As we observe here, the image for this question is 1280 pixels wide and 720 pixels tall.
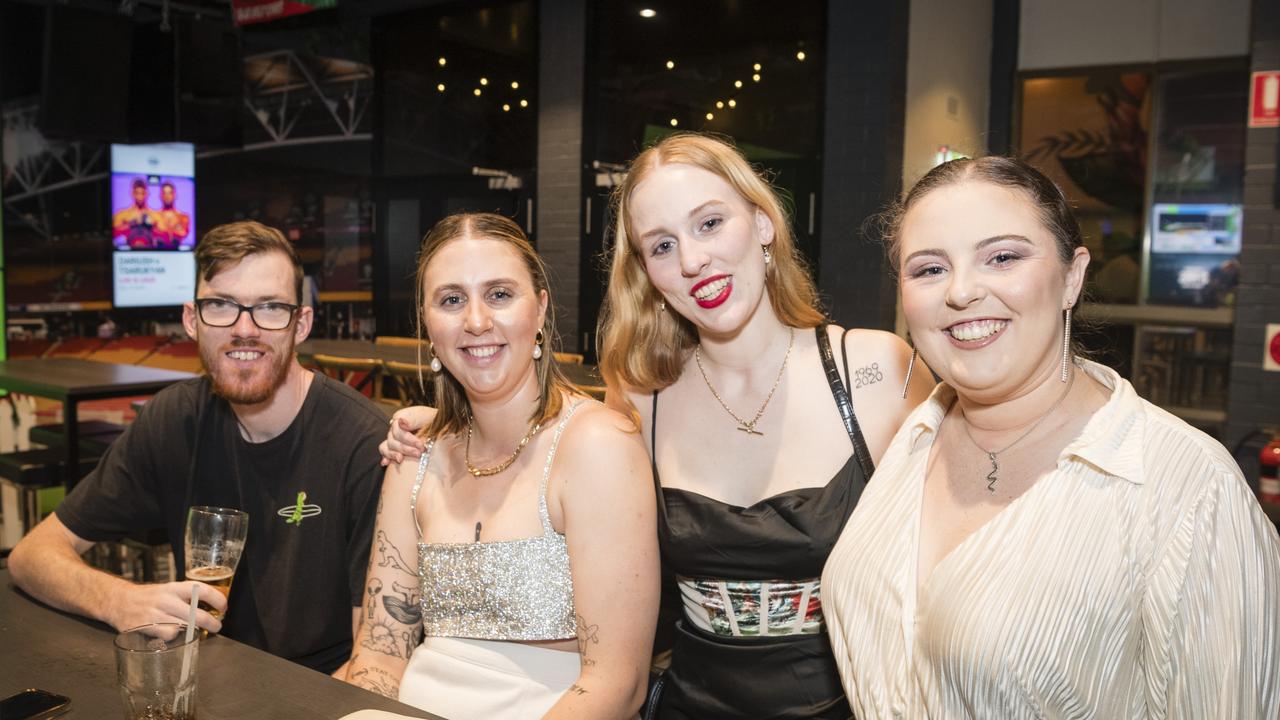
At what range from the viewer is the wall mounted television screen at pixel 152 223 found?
29.9 ft

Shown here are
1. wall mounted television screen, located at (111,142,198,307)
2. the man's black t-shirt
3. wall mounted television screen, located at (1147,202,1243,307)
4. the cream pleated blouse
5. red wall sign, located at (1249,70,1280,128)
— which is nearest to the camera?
the cream pleated blouse

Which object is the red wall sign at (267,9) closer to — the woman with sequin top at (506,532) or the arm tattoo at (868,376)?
the woman with sequin top at (506,532)

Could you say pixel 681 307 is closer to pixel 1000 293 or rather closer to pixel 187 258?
pixel 1000 293

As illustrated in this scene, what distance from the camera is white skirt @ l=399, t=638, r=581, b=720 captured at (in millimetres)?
1702

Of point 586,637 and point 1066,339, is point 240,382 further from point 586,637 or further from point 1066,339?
point 1066,339

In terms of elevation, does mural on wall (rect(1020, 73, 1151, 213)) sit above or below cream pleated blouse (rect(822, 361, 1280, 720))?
above

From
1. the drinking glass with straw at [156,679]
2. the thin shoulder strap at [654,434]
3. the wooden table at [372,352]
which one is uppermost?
the thin shoulder strap at [654,434]

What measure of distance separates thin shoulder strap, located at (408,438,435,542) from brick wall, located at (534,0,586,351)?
18.4ft

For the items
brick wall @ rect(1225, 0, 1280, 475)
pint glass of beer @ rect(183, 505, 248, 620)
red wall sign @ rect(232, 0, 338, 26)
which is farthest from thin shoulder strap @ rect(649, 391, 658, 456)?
red wall sign @ rect(232, 0, 338, 26)

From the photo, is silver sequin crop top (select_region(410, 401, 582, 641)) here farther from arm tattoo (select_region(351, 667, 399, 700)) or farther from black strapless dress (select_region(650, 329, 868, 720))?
black strapless dress (select_region(650, 329, 868, 720))

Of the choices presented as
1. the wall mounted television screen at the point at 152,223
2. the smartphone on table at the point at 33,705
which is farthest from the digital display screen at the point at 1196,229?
the wall mounted television screen at the point at 152,223

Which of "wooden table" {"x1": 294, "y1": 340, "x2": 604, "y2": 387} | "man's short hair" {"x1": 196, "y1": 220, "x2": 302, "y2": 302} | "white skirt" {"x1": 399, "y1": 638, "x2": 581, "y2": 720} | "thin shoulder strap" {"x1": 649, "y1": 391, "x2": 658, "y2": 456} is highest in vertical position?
"man's short hair" {"x1": 196, "y1": 220, "x2": 302, "y2": 302}

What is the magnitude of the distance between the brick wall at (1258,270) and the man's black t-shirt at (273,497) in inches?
199

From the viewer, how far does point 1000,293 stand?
126cm
